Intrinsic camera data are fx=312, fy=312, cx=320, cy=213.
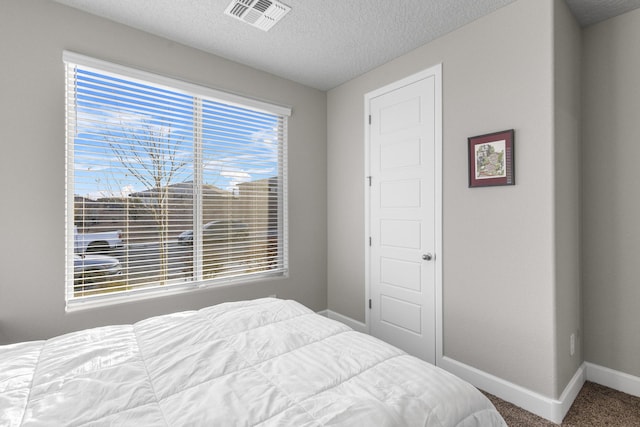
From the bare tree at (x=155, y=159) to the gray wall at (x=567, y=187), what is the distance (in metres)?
2.84

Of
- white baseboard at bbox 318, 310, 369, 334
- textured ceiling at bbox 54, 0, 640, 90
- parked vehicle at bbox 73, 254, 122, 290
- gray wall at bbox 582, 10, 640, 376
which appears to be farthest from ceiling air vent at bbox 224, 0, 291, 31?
white baseboard at bbox 318, 310, 369, 334

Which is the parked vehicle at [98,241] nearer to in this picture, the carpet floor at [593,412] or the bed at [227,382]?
the bed at [227,382]

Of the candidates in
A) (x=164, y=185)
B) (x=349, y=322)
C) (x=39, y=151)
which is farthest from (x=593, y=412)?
(x=39, y=151)

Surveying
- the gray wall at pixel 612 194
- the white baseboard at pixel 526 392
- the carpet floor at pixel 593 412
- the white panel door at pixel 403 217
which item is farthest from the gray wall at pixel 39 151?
the gray wall at pixel 612 194

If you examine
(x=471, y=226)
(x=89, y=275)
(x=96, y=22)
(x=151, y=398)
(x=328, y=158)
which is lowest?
(x=151, y=398)

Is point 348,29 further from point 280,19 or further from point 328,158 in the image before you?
point 328,158

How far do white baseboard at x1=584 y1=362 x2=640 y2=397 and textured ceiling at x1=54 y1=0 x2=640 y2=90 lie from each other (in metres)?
2.58

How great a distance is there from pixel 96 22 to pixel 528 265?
348 cm

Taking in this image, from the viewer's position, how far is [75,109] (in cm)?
223

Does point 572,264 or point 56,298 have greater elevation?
point 572,264

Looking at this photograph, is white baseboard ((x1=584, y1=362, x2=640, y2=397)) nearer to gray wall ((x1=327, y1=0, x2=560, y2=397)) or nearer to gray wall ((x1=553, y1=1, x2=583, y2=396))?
gray wall ((x1=553, y1=1, x2=583, y2=396))

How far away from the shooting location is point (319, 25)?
7.77 ft

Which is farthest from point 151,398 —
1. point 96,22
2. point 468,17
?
point 468,17

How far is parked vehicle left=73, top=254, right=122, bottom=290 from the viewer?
7.39 feet
